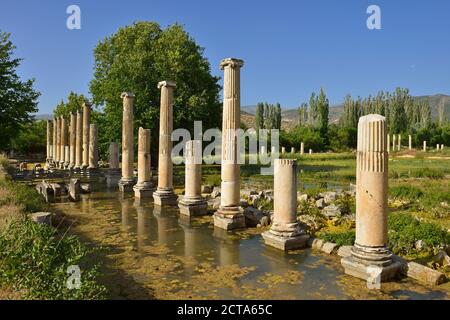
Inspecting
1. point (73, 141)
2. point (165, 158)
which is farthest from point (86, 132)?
point (165, 158)

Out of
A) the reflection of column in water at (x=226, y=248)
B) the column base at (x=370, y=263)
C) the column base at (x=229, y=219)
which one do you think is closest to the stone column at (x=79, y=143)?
the column base at (x=229, y=219)

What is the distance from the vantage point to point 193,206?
13.3 m

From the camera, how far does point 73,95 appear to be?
50.4 meters

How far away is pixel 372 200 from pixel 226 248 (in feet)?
12.6

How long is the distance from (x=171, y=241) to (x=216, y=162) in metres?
31.1

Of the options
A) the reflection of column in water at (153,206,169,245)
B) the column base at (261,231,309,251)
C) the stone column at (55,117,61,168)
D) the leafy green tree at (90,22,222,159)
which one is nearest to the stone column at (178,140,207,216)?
the reflection of column in water at (153,206,169,245)

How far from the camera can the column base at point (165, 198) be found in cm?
1514

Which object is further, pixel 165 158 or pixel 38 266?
pixel 165 158

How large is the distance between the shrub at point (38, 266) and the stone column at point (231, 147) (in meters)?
5.71

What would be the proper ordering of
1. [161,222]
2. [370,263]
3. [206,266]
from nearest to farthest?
1. [370,263]
2. [206,266]
3. [161,222]

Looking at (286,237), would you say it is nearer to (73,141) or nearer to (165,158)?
(165,158)

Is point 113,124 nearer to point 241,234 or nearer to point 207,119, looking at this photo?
point 207,119

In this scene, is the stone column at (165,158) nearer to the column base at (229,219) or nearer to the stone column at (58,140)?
the column base at (229,219)
